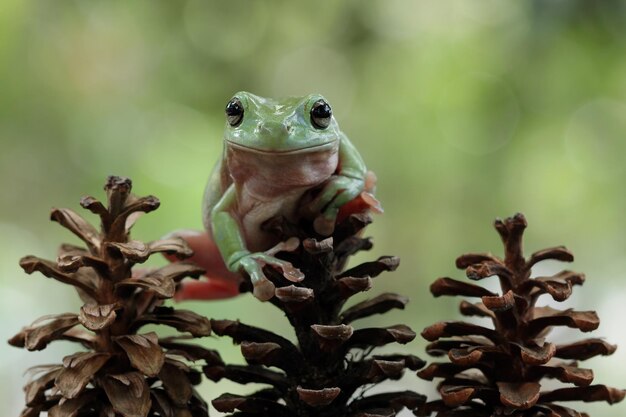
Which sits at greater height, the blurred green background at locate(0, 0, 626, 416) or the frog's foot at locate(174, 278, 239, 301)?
the blurred green background at locate(0, 0, 626, 416)

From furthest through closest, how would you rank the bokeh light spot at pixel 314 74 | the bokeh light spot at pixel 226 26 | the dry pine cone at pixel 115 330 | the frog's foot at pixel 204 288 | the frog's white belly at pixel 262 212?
the bokeh light spot at pixel 314 74, the bokeh light spot at pixel 226 26, the frog's foot at pixel 204 288, the frog's white belly at pixel 262 212, the dry pine cone at pixel 115 330

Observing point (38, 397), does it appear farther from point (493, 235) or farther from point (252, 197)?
point (493, 235)

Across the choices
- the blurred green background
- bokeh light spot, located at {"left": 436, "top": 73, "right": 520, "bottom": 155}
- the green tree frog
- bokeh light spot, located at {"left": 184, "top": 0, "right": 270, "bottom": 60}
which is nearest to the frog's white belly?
the green tree frog

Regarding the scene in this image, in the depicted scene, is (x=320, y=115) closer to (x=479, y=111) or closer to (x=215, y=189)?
(x=215, y=189)

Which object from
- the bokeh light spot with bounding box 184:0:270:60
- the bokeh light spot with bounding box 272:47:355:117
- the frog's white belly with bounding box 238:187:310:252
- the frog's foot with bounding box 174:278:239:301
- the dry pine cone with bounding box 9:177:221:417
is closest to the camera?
the dry pine cone with bounding box 9:177:221:417

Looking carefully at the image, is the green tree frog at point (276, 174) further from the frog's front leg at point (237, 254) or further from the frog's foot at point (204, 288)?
the frog's foot at point (204, 288)

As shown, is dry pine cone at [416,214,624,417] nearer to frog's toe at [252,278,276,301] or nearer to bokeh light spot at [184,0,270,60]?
frog's toe at [252,278,276,301]

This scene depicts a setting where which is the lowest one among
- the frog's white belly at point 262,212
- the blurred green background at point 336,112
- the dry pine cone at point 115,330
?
the dry pine cone at point 115,330

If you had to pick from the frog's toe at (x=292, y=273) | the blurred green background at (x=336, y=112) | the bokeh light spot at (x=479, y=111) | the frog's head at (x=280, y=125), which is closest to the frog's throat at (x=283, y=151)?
the frog's head at (x=280, y=125)
